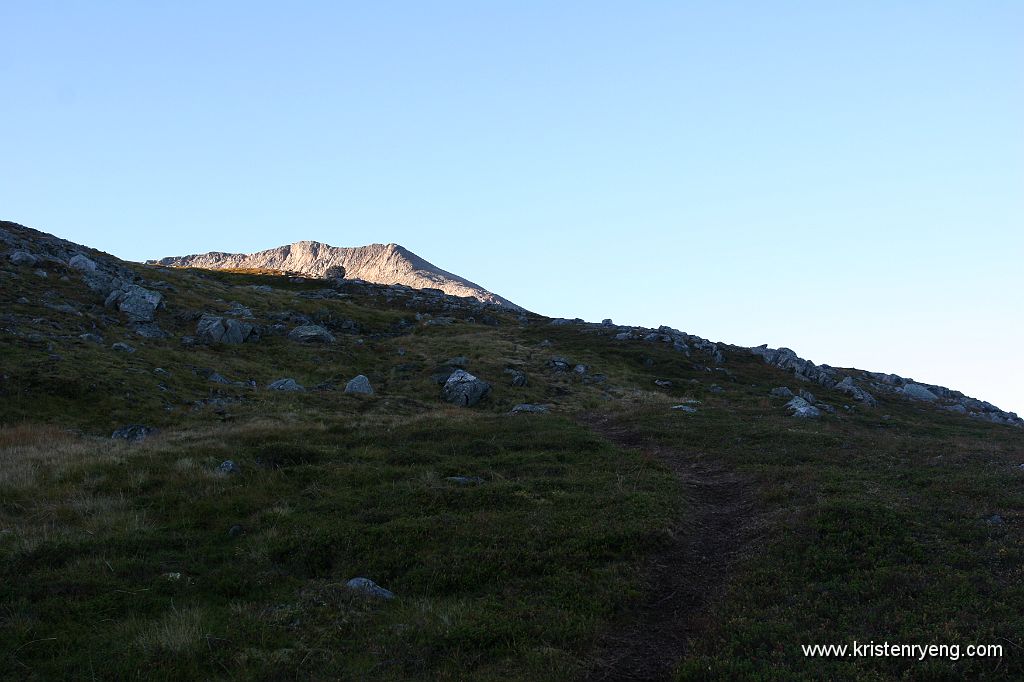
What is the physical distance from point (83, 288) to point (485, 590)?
54104mm

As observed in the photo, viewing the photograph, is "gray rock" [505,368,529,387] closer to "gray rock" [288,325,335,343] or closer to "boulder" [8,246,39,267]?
"gray rock" [288,325,335,343]

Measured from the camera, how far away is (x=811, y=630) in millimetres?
10477

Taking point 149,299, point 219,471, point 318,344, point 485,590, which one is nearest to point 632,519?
point 485,590

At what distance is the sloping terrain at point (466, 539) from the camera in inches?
403

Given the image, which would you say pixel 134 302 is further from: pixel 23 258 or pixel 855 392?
pixel 855 392

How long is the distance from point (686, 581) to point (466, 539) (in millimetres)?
5106

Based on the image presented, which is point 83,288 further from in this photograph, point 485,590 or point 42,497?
point 485,590

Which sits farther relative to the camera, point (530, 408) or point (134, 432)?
point (530, 408)

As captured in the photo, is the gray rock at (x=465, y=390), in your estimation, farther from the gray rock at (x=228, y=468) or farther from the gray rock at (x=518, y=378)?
the gray rock at (x=228, y=468)

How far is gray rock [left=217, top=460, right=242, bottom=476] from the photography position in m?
20.3

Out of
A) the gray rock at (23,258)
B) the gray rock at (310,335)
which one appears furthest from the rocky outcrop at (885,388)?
the gray rock at (23,258)

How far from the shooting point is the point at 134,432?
1089 inches

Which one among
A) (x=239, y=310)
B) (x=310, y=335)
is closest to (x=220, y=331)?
(x=310, y=335)

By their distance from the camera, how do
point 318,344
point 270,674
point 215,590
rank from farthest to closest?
point 318,344 → point 215,590 → point 270,674
